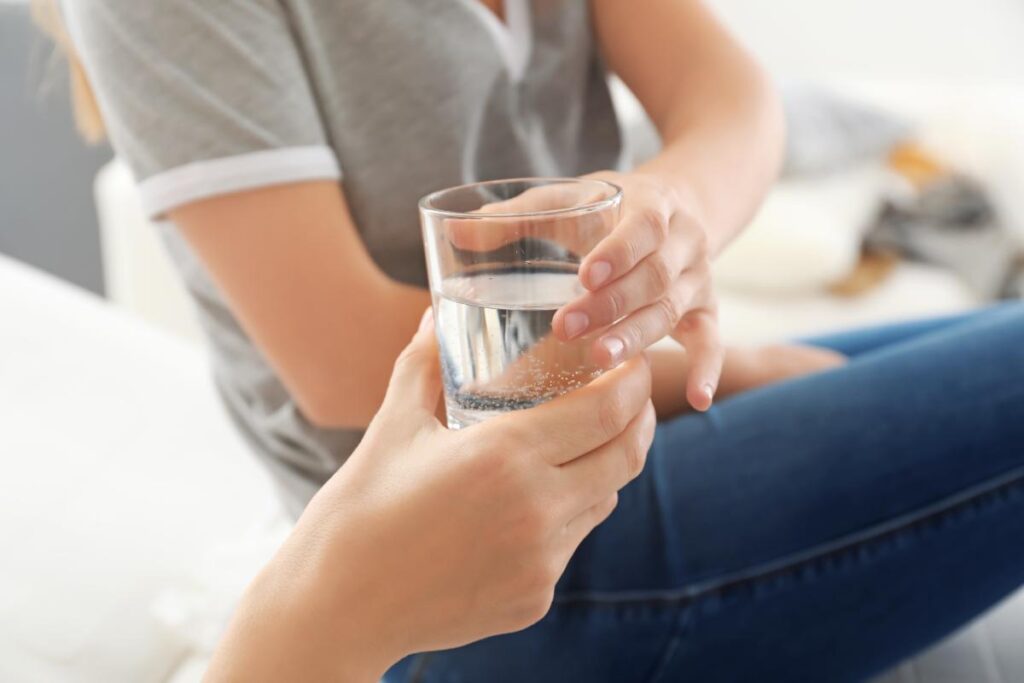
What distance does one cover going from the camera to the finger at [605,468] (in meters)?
0.43

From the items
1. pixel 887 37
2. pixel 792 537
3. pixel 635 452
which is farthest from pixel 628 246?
pixel 887 37

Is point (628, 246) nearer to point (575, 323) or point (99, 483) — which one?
point (575, 323)

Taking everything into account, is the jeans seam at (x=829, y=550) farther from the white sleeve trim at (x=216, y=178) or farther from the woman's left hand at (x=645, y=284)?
the white sleeve trim at (x=216, y=178)

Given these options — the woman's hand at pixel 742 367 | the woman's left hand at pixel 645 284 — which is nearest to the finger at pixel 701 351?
the woman's left hand at pixel 645 284

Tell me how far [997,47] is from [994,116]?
79cm

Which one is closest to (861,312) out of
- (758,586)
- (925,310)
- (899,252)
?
(925,310)

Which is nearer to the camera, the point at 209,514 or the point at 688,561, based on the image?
the point at 688,561

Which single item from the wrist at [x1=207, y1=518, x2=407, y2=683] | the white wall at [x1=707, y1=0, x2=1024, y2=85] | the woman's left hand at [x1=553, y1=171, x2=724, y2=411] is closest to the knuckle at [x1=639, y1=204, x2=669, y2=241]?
the woman's left hand at [x1=553, y1=171, x2=724, y2=411]

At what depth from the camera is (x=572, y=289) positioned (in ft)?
1.41

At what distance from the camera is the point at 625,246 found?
0.42m

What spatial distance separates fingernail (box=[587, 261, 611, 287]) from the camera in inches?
16.3

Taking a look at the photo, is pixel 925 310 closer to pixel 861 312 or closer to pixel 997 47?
pixel 861 312

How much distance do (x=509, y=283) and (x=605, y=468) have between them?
10 centimetres

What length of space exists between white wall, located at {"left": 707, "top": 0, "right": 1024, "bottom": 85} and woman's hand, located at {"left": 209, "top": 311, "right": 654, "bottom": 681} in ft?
8.22
